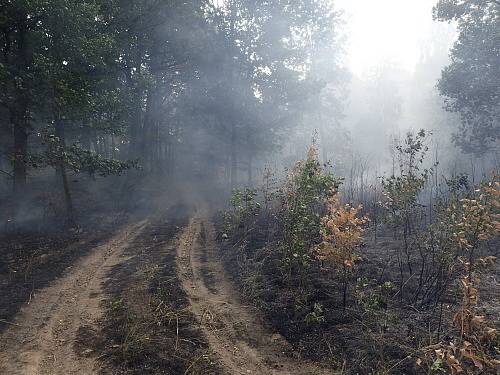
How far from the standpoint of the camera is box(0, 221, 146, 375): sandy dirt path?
5423 mm

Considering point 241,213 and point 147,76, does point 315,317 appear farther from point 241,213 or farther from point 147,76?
point 147,76

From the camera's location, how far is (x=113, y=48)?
17.5 metres

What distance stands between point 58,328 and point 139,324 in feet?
4.75

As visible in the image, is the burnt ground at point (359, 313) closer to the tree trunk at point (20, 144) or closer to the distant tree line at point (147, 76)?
the distant tree line at point (147, 76)

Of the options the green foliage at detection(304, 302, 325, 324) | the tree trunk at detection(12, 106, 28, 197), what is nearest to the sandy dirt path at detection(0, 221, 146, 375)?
the green foliage at detection(304, 302, 325, 324)

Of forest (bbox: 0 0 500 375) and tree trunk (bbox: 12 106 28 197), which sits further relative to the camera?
tree trunk (bbox: 12 106 28 197)

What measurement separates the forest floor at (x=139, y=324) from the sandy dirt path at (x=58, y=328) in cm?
1

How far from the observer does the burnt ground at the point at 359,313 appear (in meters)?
5.43

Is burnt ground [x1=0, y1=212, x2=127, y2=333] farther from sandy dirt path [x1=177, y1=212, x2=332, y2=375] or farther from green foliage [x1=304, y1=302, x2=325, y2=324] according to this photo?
green foliage [x1=304, y1=302, x2=325, y2=324]

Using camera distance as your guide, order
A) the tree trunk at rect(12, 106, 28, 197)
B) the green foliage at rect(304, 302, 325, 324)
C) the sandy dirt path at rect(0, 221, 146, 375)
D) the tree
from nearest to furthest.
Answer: the sandy dirt path at rect(0, 221, 146, 375), the green foliage at rect(304, 302, 325, 324), the tree trunk at rect(12, 106, 28, 197), the tree

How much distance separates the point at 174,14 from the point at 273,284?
1900 cm

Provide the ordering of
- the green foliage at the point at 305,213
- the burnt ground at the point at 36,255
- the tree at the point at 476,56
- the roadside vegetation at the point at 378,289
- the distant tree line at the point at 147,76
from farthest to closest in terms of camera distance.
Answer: the tree at the point at 476,56 → the distant tree line at the point at 147,76 → the green foliage at the point at 305,213 → the burnt ground at the point at 36,255 → the roadside vegetation at the point at 378,289

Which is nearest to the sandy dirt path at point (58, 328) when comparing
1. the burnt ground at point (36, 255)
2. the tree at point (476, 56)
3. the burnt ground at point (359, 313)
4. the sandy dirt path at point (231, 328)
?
the burnt ground at point (36, 255)

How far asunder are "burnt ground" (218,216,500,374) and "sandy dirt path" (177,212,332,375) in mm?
270
